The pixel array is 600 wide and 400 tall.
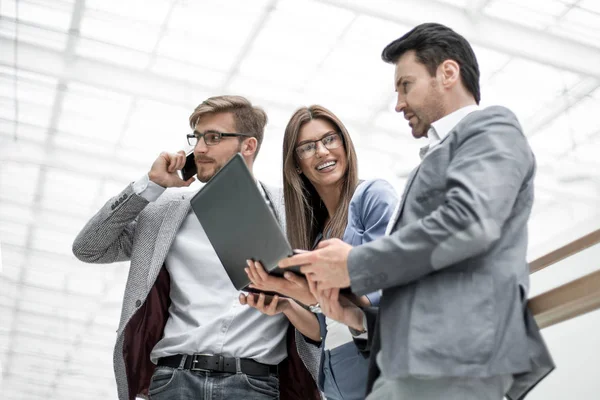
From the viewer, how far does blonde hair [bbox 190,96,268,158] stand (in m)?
3.27

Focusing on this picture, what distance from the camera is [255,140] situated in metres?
3.31

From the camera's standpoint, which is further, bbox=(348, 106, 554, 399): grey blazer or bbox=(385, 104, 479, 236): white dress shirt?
bbox=(385, 104, 479, 236): white dress shirt

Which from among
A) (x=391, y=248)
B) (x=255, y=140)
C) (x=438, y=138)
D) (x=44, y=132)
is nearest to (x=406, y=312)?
(x=391, y=248)

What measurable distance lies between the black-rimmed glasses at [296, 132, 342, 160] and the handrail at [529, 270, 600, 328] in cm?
132

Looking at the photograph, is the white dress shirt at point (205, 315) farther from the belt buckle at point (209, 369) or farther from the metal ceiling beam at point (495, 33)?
the metal ceiling beam at point (495, 33)

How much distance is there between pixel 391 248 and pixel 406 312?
15 cm

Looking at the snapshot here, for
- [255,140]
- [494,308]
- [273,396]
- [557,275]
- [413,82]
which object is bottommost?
[273,396]

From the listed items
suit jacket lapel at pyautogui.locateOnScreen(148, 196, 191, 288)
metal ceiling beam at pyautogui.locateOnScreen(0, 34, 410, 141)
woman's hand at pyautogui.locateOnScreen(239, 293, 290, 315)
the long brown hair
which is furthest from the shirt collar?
metal ceiling beam at pyautogui.locateOnScreen(0, 34, 410, 141)

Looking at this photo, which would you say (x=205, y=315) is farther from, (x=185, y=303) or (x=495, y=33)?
(x=495, y=33)

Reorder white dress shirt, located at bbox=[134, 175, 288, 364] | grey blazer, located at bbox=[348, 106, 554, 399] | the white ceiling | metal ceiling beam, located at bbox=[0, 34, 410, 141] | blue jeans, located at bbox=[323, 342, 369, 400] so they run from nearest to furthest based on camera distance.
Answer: grey blazer, located at bbox=[348, 106, 554, 399]
blue jeans, located at bbox=[323, 342, 369, 400]
white dress shirt, located at bbox=[134, 175, 288, 364]
the white ceiling
metal ceiling beam, located at bbox=[0, 34, 410, 141]

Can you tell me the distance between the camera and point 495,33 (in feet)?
30.9

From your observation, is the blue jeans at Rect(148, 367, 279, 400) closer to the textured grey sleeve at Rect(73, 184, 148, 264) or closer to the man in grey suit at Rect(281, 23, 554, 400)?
the textured grey sleeve at Rect(73, 184, 148, 264)

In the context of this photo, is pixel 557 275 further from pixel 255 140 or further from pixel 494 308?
pixel 255 140

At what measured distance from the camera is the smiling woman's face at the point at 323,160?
2830mm
